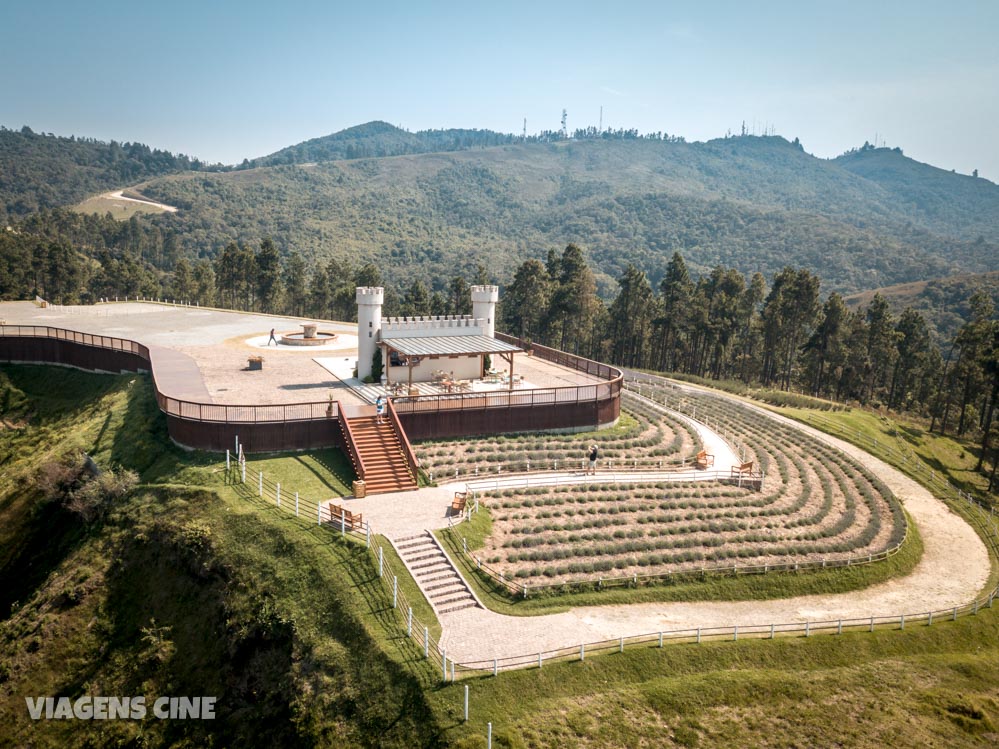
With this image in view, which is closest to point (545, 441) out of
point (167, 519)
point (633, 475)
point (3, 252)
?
point (633, 475)

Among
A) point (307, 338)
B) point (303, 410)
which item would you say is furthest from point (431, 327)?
point (307, 338)

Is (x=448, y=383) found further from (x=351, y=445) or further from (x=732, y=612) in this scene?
(x=732, y=612)

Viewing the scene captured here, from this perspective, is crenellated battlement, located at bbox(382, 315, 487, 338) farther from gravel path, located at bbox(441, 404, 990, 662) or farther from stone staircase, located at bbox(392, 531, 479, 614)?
gravel path, located at bbox(441, 404, 990, 662)

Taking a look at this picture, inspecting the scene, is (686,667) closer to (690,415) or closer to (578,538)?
(578,538)

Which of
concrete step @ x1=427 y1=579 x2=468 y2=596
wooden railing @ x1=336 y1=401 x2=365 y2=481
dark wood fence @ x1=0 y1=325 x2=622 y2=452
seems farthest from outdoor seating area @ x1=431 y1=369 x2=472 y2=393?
concrete step @ x1=427 y1=579 x2=468 y2=596

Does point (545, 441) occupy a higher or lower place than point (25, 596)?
higher

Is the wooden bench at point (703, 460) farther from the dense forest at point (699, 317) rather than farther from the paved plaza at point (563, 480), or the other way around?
the dense forest at point (699, 317)

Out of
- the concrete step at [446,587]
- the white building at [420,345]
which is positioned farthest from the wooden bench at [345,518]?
the white building at [420,345]
